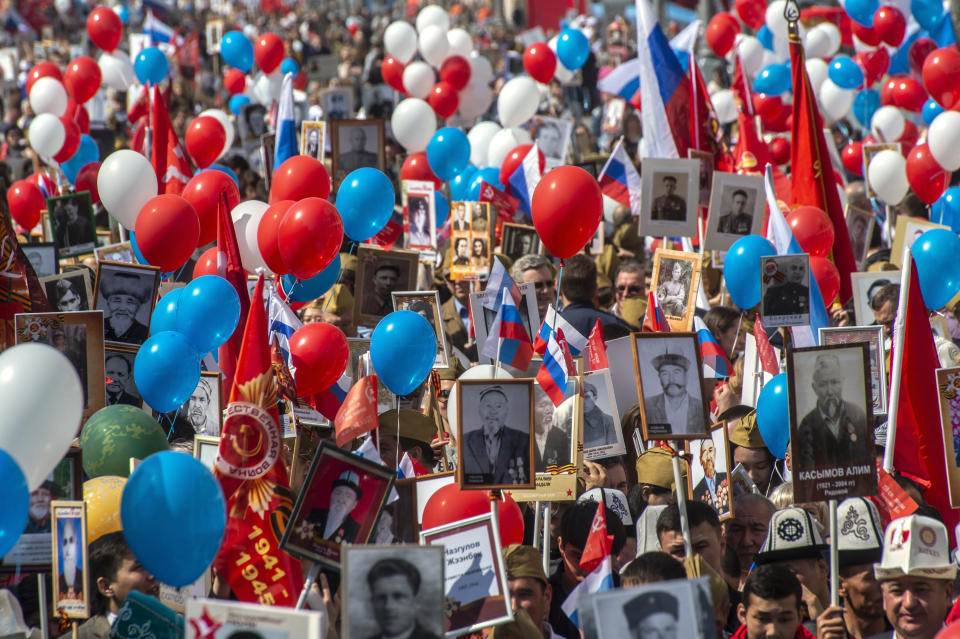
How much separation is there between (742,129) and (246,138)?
537 cm

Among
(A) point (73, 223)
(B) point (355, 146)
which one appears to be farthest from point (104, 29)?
(A) point (73, 223)

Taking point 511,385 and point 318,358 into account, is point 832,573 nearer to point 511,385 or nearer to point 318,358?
point 511,385

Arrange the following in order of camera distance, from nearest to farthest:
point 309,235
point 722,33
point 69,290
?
point 309,235 < point 69,290 < point 722,33

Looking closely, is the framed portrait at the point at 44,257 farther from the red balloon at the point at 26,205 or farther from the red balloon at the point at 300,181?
the red balloon at the point at 26,205

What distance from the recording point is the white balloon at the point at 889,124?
12.3 metres

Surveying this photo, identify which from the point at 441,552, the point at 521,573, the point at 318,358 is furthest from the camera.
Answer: the point at 318,358

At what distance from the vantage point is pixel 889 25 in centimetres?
1366

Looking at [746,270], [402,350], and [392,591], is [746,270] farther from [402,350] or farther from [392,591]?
[392,591]

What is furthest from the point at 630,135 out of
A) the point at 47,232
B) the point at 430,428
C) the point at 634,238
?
the point at 430,428

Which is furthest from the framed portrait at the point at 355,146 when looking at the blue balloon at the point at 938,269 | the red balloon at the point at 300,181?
the blue balloon at the point at 938,269

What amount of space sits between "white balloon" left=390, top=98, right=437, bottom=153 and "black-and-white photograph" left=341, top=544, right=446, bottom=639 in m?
8.12

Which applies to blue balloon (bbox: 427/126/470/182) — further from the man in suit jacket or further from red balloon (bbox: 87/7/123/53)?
the man in suit jacket

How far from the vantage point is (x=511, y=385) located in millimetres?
4965

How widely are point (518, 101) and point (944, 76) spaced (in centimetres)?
377
